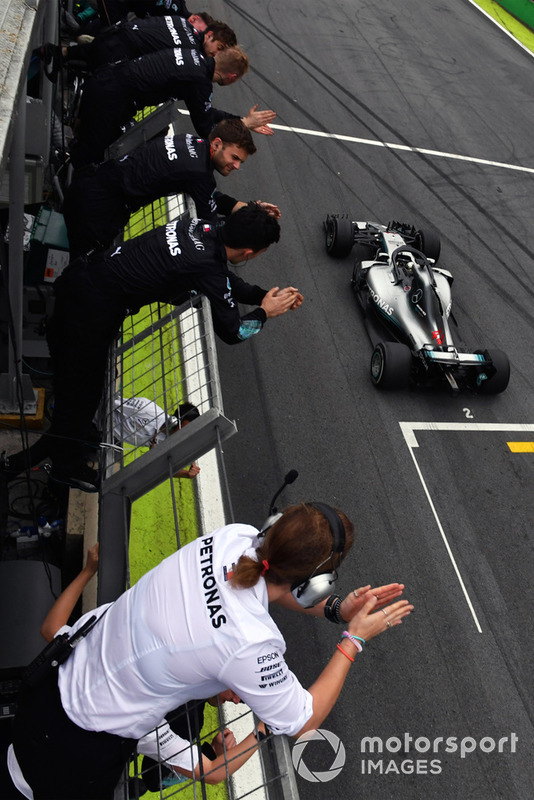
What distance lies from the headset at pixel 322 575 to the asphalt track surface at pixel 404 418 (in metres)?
2.18

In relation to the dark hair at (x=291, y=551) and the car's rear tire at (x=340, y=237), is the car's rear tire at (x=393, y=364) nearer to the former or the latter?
the car's rear tire at (x=340, y=237)

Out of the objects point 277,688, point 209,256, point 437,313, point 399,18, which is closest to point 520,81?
point 399,18

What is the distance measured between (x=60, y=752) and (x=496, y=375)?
5734 mm

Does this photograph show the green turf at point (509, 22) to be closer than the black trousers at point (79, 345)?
No

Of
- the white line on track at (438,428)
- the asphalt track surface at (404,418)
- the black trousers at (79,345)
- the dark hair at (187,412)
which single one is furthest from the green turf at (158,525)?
the white line on track at (438,428)

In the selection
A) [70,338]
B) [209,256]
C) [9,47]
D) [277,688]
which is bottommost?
[70,338]

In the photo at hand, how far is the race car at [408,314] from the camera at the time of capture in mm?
6980

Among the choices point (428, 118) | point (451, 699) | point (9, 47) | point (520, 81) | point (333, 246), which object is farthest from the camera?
point (520, 81)

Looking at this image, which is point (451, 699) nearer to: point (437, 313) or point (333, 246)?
point (437, 313)

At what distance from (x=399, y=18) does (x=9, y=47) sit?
1414 cm

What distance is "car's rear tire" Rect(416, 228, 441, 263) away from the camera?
8.57m

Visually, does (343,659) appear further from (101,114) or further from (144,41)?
(144,41)

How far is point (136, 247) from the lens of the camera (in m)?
4.02

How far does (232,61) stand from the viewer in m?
6.20
